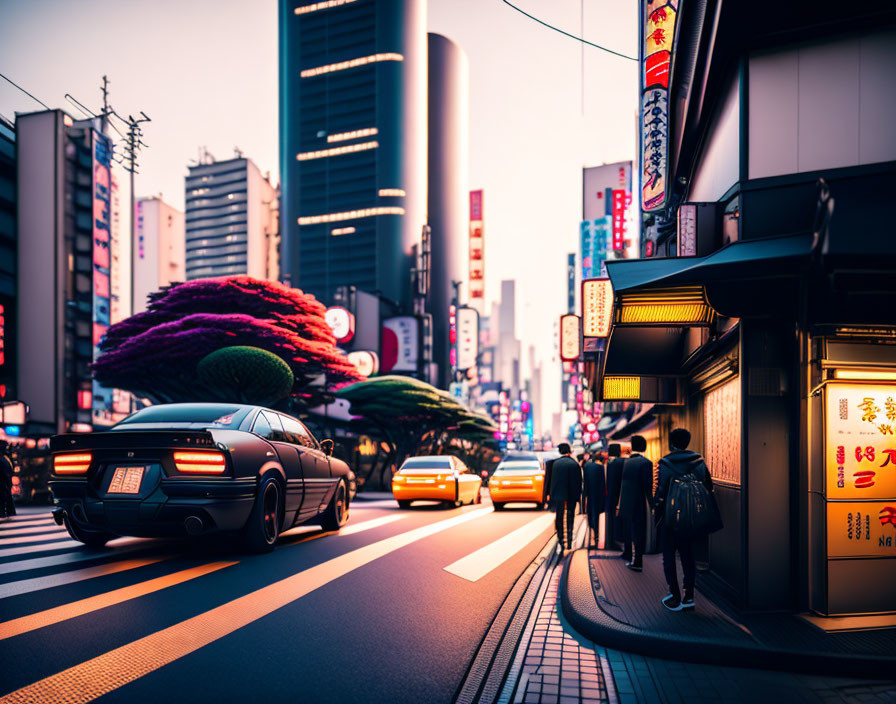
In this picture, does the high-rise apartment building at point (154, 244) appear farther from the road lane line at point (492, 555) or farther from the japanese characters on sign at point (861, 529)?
the japanese characters on sign at point (861, 529)

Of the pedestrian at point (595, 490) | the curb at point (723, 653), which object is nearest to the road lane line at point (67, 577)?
the curb at point (723, 653)

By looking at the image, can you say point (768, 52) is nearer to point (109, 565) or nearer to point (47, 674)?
point (47, 674)

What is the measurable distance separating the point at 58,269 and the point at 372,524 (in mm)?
42980

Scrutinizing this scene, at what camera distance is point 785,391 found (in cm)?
630

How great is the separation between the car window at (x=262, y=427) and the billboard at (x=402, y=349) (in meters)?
51.8

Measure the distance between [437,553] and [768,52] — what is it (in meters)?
7.06

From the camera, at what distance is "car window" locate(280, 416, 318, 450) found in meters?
9.89

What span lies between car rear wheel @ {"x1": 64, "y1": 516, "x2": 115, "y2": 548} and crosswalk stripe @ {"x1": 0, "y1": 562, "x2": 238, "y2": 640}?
5.69 feet

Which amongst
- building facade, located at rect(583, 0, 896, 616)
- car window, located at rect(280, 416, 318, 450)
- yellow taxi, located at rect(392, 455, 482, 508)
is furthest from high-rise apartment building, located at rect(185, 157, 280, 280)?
building facade, located at rect(583, 0, 896, 616)

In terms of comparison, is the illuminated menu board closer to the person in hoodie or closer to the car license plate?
the person in hoodie

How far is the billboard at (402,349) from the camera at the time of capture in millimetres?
61188

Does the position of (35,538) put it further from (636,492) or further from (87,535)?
(636,492)

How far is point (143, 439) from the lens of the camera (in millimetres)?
7676

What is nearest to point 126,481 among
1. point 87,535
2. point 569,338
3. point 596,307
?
point 87,535
